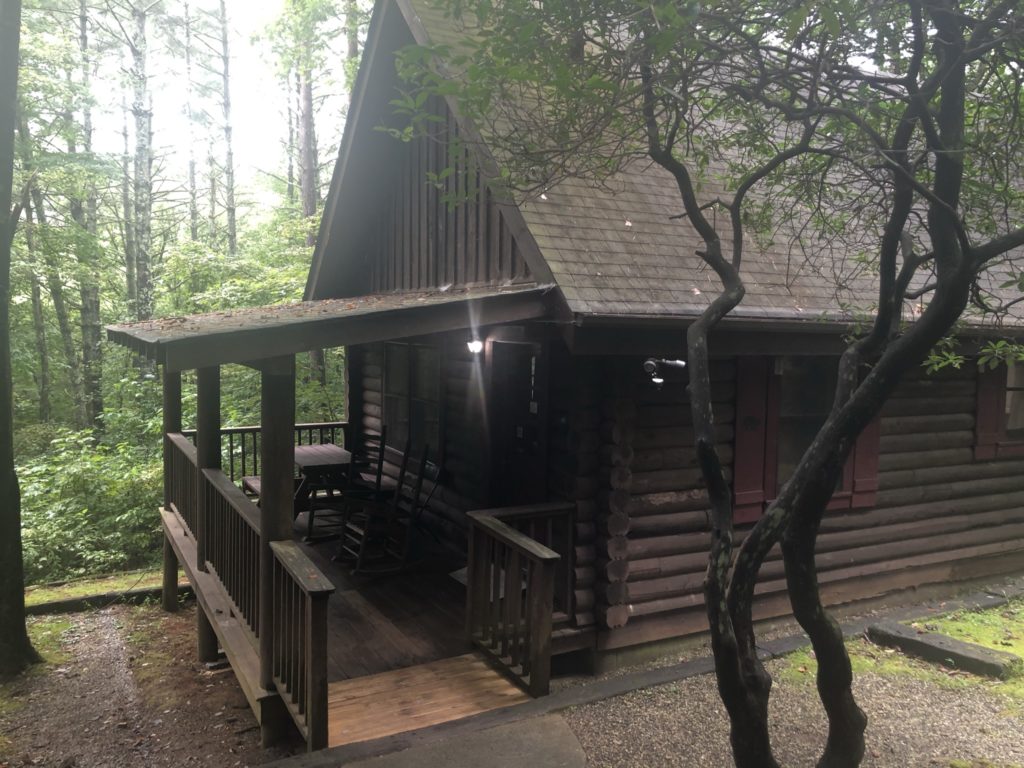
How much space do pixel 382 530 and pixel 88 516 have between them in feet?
18.5

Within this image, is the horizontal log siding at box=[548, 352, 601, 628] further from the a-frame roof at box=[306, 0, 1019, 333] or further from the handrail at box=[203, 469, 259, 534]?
the handrail at box=[203, 469, 259, 534]

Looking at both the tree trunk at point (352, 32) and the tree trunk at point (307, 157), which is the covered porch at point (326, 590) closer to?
the tree trunk at point (352, 32)

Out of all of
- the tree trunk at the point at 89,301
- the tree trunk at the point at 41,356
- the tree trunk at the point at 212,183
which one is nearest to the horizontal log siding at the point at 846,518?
the tree trunk at the point at 89,301

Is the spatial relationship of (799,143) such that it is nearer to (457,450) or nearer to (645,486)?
(645,486)

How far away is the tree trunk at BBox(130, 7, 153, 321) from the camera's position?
1530 centimetres

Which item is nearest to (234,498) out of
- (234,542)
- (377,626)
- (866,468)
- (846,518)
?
(234,542)

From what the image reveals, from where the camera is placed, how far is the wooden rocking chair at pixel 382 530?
23.3 feet

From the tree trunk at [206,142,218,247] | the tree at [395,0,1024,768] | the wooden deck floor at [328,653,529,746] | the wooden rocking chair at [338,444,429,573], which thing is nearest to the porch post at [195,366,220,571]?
the wooden rocking chair at [338,444,429,573]

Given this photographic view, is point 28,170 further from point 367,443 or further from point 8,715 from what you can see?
point 8,715

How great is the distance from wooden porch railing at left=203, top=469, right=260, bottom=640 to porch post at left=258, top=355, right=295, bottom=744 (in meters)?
0.25

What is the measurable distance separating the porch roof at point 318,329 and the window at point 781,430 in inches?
83.2

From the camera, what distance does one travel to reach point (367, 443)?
1025cm

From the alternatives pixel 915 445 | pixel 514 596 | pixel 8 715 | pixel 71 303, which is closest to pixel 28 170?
pixel 71 303

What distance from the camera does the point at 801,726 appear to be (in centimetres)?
461
